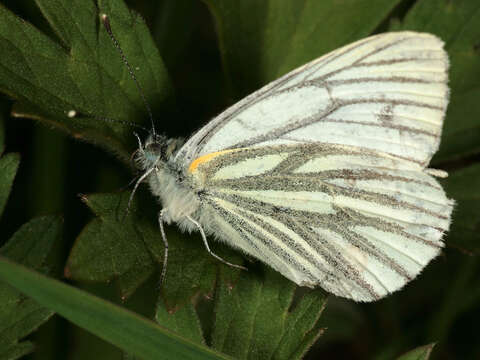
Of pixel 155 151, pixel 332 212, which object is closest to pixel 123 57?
pixel 155 151

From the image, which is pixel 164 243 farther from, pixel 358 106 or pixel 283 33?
pixel 283 33

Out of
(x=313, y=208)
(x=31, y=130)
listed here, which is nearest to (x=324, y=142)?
(x=313, y=208)

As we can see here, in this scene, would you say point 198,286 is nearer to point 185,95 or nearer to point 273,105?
point 273,105

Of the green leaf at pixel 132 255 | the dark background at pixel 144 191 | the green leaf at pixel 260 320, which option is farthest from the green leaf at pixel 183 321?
the dark background at pixel 144 191

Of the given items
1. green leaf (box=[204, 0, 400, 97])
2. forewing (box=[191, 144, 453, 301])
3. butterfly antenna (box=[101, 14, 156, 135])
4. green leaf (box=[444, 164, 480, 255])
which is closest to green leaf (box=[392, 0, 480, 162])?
green leaf (box=[204, 0, 400, 97])

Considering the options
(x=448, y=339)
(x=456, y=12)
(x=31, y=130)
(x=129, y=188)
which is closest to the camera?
(x=129, y=188)

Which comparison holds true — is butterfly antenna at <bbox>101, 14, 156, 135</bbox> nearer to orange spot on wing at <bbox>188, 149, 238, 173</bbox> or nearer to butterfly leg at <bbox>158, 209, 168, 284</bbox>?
orange spot on wing at <bbox>188, 149, 238, 173</bbox>

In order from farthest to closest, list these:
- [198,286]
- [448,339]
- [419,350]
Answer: [448,339], [198,286], [419,350]
